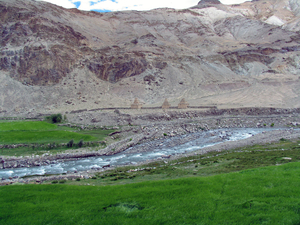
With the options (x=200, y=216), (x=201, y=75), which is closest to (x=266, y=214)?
(x=200, y=216)

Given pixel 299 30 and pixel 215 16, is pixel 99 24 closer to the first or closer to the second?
pixel 215 16

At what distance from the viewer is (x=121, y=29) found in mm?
114938

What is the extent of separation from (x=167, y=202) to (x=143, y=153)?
1995cm

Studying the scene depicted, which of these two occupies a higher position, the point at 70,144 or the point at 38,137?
the point at 38,137

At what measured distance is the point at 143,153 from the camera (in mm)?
29531

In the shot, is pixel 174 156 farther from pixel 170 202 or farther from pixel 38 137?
pixel 38 137

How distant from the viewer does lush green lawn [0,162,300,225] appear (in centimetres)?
859

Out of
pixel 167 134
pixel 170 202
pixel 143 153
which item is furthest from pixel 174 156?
pixel 170 202

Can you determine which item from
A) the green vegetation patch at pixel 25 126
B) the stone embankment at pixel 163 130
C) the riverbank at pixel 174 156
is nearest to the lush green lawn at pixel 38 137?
the green vegetation patch at pixel 25 126

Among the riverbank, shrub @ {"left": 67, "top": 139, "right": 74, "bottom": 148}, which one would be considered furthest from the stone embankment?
the riverbank

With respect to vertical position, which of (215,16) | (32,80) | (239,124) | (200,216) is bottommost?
(239,124)

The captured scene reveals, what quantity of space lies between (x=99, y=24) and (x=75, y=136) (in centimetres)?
9327

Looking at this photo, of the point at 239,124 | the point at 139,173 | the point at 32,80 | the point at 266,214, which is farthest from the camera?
the point at 32,80

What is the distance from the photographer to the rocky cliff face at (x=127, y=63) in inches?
2731
